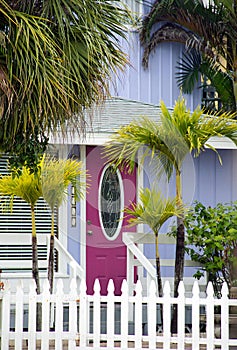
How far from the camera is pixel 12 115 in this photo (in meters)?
7.44

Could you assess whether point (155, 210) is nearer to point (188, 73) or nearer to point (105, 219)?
point (105, 219)

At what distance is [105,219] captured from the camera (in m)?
11.2

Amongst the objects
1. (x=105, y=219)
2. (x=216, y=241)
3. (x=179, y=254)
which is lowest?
(x=179, y=254)

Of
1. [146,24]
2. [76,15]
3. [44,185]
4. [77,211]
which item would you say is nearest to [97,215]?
[77,211]

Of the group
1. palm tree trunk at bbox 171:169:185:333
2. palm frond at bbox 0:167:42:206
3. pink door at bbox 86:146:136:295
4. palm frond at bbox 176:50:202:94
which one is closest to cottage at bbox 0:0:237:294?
pink door at bbox 86:146:136:295

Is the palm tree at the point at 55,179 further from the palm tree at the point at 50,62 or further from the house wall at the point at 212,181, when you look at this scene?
the house wall at the point at 212,181

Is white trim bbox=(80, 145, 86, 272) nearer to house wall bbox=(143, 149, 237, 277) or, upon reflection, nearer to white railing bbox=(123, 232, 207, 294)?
white railing bbox=(123, 232, 207, 294)

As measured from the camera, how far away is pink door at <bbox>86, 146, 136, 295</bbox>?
36.0 ft

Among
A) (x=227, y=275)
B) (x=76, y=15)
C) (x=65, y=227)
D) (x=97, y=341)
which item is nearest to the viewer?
(x=76, y=15)

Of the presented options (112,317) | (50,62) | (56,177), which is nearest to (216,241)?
(56,177)

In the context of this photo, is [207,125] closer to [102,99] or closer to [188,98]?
[102,99]

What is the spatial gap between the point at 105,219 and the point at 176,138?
2.01 m

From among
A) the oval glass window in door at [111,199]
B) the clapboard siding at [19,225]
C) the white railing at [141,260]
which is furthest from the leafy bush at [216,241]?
the clapboard siding at [19,225]

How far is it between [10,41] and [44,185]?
3105 millimetres
